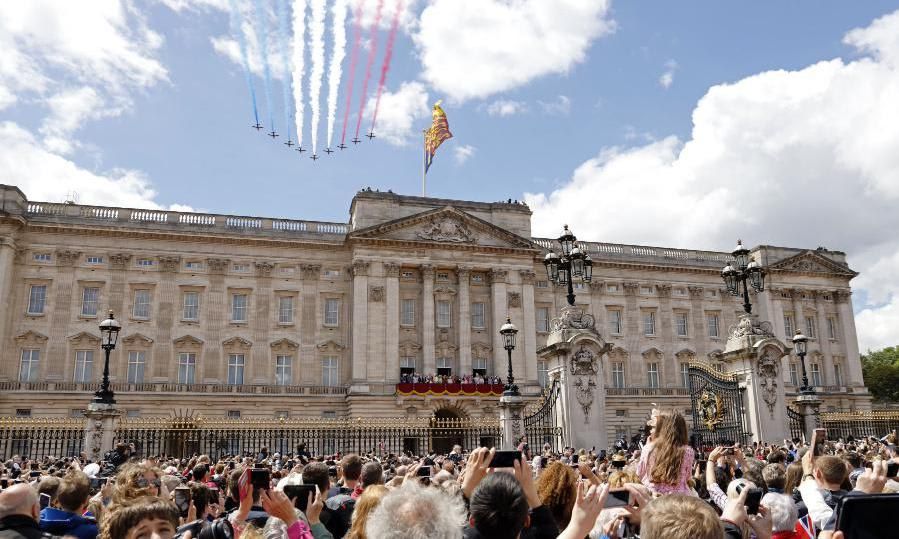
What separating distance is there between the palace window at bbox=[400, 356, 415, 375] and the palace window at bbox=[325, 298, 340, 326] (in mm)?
5323

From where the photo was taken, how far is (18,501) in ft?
15.6

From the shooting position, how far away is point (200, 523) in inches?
219

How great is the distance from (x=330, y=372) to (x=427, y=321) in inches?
292

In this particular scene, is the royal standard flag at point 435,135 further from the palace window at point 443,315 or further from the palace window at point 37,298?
the palace window at point 37,298

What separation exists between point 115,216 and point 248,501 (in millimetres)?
45587

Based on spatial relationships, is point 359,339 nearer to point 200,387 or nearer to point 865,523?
point 200,387

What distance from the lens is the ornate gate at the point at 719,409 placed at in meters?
21.5

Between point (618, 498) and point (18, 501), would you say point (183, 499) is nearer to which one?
point (18, 501)

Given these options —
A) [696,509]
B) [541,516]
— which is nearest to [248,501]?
[541,516]

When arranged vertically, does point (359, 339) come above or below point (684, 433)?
above

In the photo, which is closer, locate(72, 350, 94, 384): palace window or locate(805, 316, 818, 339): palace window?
locate(72, 350, 94, 384): palace window

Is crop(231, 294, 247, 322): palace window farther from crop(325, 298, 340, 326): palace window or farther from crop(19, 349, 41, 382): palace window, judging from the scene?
crop(19, 349, 41, 382): palace window

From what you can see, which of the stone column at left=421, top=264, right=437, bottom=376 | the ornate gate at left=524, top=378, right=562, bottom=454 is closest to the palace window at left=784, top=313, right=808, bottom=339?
the stone column at left=421, top=264, right=437, bottom=376

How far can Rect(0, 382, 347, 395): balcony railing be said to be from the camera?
135 ft
